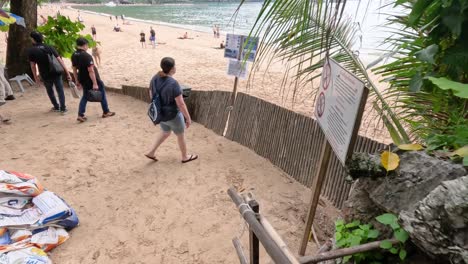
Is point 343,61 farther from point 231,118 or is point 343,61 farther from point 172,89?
point 231,118

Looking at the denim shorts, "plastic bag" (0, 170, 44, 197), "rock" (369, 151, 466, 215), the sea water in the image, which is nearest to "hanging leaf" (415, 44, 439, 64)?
the sea water

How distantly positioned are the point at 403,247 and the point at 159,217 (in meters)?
2.43

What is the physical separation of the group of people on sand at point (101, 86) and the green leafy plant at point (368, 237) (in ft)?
8.23

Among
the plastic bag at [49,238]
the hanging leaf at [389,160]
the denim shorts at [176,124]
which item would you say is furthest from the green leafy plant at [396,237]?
the denim shorts at [176,124]

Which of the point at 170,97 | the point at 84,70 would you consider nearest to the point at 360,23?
the point at 170,97

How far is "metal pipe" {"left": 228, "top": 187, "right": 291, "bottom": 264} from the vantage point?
1216 millimetres

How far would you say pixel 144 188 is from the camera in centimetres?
380

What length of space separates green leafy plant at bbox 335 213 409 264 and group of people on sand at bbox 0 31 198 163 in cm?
251

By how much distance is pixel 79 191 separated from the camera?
3684mm

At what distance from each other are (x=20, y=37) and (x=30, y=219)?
6601 millimetres

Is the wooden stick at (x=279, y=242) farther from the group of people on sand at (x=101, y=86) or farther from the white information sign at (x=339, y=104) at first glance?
the group of people on sand at (x=101, y=86)

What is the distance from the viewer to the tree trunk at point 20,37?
285 inches

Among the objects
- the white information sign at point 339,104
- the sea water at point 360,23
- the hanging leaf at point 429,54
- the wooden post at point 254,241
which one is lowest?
the wooden post at point 254,241

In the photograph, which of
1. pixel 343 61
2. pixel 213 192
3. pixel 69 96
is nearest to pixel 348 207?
pixel 343 61
